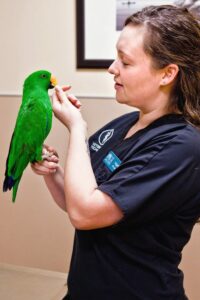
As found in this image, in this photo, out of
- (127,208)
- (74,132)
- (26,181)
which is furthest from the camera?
(26,181)

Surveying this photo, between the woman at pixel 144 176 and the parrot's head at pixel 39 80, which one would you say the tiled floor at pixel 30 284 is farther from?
the parrot's head at pixel 39 80

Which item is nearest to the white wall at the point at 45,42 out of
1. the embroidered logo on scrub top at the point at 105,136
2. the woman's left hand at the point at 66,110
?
the embroidered logo on scrub top at the point at 105,136

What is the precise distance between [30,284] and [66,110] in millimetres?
1393

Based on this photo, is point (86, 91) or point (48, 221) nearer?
point (86, 91)

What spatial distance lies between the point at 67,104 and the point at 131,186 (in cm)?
28

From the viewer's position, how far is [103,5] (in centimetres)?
187

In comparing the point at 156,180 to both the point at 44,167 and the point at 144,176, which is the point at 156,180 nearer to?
the point at 144,176

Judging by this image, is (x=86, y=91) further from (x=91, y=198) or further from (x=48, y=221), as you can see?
(x=91, y=198)

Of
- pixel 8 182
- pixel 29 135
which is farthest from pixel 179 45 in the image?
pixel 8 182

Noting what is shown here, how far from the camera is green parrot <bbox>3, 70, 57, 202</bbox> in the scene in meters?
1.00

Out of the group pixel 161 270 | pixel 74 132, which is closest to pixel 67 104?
pixel 74 132

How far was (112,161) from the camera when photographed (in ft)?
3.25

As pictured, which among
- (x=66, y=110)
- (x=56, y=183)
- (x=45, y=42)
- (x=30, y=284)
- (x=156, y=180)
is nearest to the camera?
A: (x=156, y=180)

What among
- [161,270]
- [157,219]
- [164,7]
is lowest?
[161,270]
